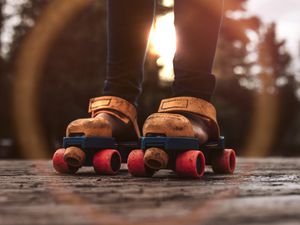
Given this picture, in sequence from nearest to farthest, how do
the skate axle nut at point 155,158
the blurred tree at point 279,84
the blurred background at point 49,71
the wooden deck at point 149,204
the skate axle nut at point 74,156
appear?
the wooden deck at point 149,204
the skate axle nut at point 155,158
the skate axle nut at point 74,156
the blurred background at point 49,71
the blurred tree at point 279,84

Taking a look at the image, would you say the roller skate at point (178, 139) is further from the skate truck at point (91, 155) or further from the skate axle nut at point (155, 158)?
the skate truck at point (91, 155)

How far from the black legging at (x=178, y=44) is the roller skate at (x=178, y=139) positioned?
6 cm

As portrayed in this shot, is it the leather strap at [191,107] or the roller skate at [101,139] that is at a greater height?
the leather strap at [191,107]

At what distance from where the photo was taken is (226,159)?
1.77m

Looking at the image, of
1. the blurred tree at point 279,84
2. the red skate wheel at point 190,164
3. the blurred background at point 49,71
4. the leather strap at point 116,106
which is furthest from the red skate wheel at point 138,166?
the blurred tree at point 279,84

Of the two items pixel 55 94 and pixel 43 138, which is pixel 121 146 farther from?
pixel 43 138

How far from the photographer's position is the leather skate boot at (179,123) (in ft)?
4.82

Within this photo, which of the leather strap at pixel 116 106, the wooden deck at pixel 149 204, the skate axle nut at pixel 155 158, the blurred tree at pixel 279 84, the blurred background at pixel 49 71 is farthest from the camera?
the blurred tree at pixel 279 84

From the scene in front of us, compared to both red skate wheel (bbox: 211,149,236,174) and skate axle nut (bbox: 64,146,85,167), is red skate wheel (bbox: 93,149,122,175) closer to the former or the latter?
skate axle nut (bbox: 64,146,85,167)

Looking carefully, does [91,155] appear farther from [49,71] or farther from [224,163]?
[49,71]

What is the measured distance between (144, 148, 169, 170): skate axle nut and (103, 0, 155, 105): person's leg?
1.20ft

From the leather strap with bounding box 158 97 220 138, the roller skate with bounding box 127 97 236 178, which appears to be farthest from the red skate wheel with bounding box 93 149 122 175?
the leather strap with bounding box 158 97 220 138

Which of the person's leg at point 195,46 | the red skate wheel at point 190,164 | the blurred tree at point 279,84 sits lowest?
the red skate wheel at point 190,164

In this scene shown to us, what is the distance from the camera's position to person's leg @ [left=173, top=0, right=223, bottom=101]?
166cm
